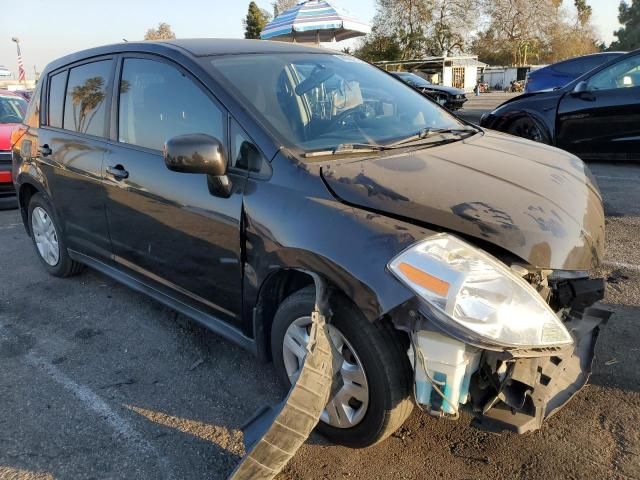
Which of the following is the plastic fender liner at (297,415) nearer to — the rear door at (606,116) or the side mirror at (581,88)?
the rear door at (606,116)

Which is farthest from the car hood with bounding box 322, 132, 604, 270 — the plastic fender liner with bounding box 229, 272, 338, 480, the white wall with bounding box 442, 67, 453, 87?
the white wall with bounding box 442, 67, 453, 87

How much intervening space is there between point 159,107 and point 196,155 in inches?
33.2

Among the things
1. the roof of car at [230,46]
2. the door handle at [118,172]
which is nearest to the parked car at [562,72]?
the roof of car at [230,46]

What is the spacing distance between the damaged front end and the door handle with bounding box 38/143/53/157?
3217 millimetres

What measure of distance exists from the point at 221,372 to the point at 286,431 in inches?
43.4

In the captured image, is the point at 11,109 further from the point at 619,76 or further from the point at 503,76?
the point at 503,76

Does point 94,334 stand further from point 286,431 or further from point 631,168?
point 631,168

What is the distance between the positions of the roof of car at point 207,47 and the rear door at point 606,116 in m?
4.86

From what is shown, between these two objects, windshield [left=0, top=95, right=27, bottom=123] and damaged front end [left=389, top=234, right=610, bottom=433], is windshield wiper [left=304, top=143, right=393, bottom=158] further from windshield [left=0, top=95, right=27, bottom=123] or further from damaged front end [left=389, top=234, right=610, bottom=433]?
windshield [left=0, top=95, right=27, bottom=123]

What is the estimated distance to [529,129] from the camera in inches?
303

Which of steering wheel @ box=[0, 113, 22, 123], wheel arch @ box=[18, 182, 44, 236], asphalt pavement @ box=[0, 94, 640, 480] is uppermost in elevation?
steering wheel @ box=[0, 113, 22, 123]

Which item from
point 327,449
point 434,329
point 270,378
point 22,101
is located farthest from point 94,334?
point 22,101

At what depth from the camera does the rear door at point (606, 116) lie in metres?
6.77

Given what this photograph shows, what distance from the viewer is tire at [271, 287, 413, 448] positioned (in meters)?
2.03
